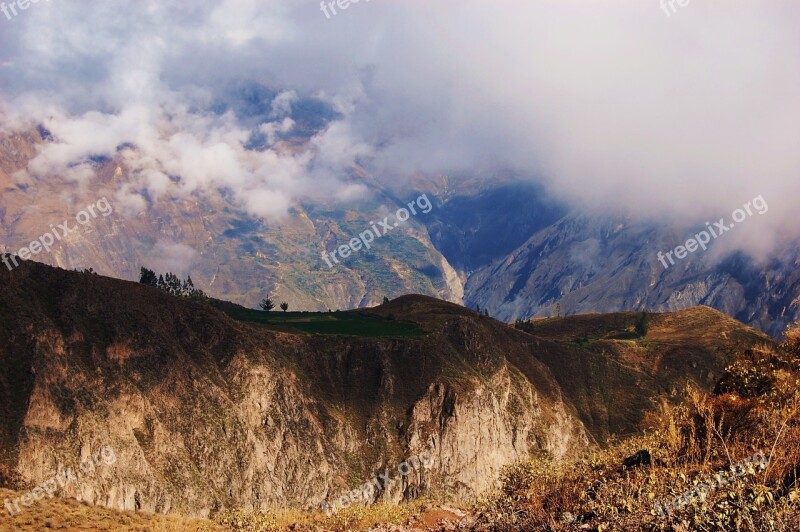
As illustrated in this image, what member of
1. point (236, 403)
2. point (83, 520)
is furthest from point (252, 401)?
point (83, 520)

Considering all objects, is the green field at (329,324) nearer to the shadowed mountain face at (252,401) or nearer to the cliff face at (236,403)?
the shadowed mountain face at (252,401)

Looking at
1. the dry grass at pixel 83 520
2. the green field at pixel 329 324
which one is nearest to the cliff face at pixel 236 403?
the green field at pixel 329 324

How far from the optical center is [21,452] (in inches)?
3588

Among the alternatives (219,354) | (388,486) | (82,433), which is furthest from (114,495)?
(388,486)

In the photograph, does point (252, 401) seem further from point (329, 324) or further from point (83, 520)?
point (83, 520)

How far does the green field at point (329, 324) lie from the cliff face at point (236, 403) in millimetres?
8409

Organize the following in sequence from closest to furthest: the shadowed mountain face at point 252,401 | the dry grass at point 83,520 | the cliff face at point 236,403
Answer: the dry grass at point 83,520, the cliff face at point 236,403, the shadowed mountain face at point 252,401

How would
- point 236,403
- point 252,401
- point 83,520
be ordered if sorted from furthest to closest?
point 252,401 < point 236,403 < point 83,520

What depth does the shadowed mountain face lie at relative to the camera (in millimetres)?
104000

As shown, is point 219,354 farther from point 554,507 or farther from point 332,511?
point 554,507

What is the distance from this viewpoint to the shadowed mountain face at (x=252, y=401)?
104m

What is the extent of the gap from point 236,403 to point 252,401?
13.4ft

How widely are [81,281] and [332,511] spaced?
106 meters

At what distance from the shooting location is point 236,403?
132m
